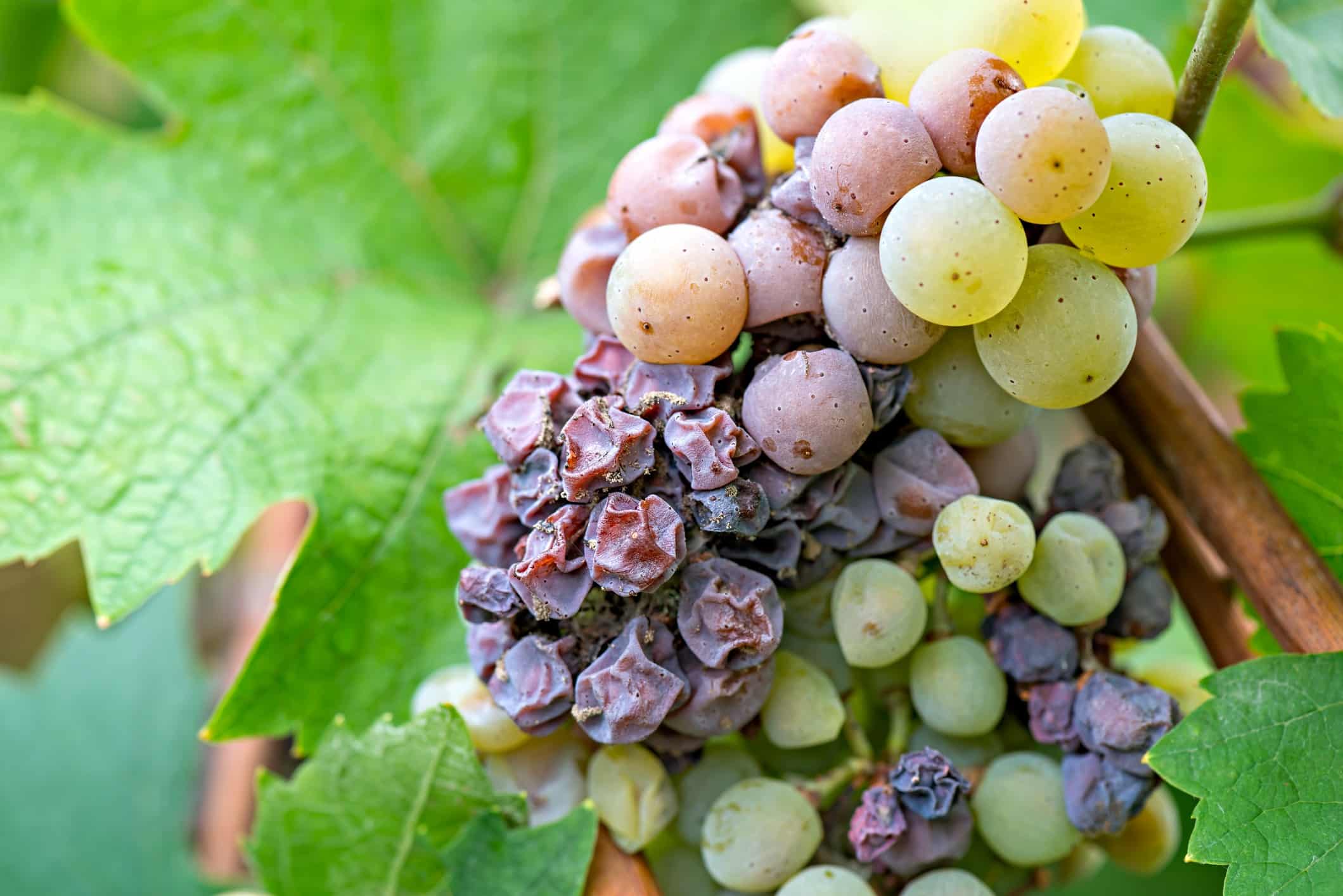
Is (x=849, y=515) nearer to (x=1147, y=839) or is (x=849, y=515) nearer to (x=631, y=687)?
(x=631, y=687)

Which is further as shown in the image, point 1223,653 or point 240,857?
point 240,857

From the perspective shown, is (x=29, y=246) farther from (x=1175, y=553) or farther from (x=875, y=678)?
(x=1175, y=553)

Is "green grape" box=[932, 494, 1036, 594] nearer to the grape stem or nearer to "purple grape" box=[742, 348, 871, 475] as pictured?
"purple grape" box=[742, 348, 871, 475]

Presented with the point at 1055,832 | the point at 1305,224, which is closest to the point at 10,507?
the point at 1055,832

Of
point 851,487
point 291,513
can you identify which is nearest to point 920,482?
point 851,487

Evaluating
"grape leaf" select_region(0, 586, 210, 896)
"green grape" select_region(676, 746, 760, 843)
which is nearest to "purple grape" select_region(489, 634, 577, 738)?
"green grape" select_region(676, 746, 760, 843)

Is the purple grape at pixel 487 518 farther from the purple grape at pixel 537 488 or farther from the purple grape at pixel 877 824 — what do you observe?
the purple grape at pixel 877 824

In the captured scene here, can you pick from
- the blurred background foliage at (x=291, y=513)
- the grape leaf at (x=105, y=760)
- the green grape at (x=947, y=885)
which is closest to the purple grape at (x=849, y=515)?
the green grape at (x=947, y=885)

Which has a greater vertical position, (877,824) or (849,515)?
(849,515)
